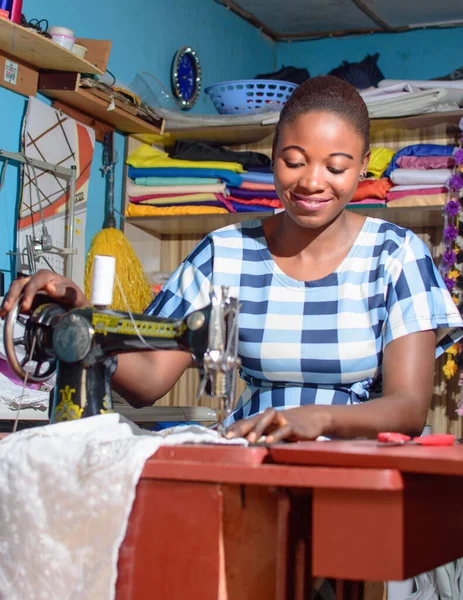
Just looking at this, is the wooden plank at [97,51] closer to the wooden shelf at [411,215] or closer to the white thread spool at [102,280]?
the wooden shelf at [411,215]

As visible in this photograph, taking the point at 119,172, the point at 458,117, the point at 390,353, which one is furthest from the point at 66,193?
the point at 390,353

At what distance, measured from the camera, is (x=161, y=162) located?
366 cm

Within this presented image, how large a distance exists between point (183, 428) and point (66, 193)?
1977 mm

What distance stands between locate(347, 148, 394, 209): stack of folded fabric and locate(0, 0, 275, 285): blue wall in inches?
37.0

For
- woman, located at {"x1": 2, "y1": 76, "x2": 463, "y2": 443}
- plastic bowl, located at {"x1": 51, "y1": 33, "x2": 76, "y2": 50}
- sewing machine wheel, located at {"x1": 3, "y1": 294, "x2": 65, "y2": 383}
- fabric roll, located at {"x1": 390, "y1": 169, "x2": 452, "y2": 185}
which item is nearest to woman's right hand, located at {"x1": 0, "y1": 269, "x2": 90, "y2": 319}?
sewing machine wheel, located at {"x1": 3, "y1": 294, "x2": 65, "y2": 383}

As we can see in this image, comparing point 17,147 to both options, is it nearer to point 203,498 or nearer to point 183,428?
point 183,428

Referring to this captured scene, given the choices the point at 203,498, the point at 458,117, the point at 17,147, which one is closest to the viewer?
Result: the point at 203,498

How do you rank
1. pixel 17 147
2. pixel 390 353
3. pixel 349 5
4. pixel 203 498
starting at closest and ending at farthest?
pixel 203 498
pixel 390 353
pixel 17 147
pixel 349 5

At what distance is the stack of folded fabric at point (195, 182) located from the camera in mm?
3615

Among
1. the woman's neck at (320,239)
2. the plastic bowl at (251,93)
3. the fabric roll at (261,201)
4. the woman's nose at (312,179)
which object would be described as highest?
the plastic bowl at (251,93)

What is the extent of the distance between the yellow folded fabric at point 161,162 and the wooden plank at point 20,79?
72cm

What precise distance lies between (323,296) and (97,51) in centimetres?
171

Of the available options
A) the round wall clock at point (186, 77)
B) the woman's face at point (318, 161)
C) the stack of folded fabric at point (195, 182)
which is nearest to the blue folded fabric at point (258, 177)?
the stack of folded fabric at point (195, 182)

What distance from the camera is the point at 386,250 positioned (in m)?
1.71
